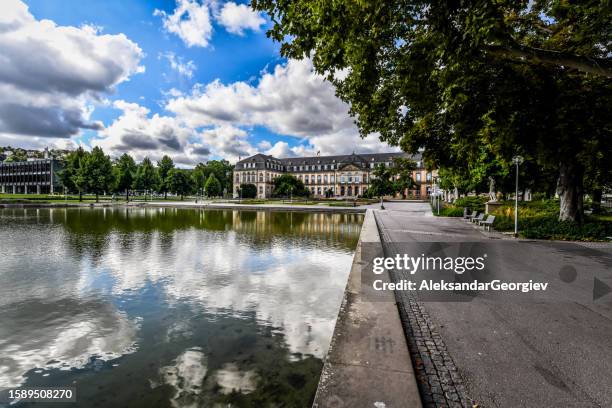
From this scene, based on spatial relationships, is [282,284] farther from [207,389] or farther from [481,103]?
[481,103]

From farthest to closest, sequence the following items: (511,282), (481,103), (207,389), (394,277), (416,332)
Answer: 1. (481,103)
2. (394,277)
3. (511,282)
4. (416,332)
5. (207,389)

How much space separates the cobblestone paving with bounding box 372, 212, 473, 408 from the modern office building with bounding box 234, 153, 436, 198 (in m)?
88.1

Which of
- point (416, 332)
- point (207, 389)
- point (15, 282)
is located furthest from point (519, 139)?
point (15, 282)

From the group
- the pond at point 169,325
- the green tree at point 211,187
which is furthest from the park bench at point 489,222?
the green tree at point 211,187

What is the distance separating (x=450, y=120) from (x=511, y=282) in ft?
24.4

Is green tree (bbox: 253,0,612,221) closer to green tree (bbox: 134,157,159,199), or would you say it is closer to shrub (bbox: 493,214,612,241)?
shrub (bbox: 493,214,612,241)

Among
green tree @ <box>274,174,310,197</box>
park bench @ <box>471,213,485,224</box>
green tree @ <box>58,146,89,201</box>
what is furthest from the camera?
green tree @ <box>274,174,310,197</box>

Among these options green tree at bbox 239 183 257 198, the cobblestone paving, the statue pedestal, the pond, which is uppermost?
green tree at bbox 239 183 257 198

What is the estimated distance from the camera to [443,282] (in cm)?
647

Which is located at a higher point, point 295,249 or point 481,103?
point 481,103

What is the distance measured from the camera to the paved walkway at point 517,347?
2768 mm

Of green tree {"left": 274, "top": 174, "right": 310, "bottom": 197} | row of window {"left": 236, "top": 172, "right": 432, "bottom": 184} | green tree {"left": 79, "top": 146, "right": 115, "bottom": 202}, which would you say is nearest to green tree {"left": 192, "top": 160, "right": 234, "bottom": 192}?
row of window {"left": 236, "top": 172, "right": 432, "bottom": 184}

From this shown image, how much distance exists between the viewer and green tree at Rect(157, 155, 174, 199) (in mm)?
73600

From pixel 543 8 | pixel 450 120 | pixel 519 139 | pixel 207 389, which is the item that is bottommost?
pixel 207 389
